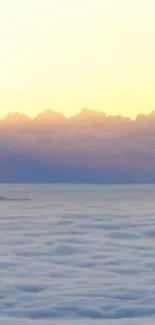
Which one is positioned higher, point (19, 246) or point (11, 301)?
point (19, 246)

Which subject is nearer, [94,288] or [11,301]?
[11,301]

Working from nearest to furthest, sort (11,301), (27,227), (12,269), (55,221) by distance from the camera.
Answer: (11,301)
(12,269)
(27,227)
(55,221)

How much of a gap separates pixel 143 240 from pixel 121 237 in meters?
0.65

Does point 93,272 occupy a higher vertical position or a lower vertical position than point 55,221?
lower

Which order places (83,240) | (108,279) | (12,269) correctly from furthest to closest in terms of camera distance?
1. (83,240)
2. (12,269)
3. (108,279)

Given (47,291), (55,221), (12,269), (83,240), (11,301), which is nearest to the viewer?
(11,301)

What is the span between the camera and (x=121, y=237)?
13.3 m

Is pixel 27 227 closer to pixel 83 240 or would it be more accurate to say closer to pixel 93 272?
pixel 83 240

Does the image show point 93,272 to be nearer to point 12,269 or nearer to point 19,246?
point 12,269

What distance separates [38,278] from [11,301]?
4.40 ft

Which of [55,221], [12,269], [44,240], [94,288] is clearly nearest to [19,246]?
[44,240]

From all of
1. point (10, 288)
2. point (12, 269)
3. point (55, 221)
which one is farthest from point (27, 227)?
point (10, 288)

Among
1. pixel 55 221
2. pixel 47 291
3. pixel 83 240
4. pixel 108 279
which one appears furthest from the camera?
pixel 55 221

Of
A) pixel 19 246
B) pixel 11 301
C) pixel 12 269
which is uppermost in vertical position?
pixel 19 246
